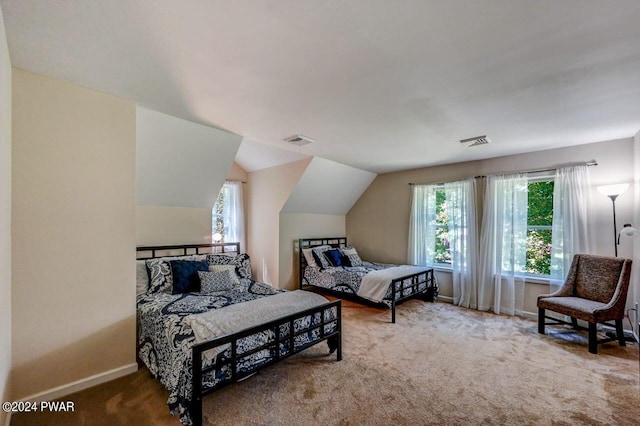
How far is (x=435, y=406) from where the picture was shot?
199 cm

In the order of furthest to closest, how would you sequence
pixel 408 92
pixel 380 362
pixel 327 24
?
pixel 380 362 < pixel 408 92 < pixel 327 24

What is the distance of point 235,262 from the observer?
12.7ft

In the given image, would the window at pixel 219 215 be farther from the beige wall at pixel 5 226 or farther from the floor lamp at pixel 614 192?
the floor lamp at pixel 614 192

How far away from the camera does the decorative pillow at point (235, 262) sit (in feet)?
12.2

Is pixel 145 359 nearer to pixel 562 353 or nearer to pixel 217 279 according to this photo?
pixel 217 279

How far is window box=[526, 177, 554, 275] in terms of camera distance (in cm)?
383

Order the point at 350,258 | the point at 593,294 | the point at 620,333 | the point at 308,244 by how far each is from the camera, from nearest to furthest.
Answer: the point at 620,333, the point at 593,294, the point at 350,258, the point at 308,244

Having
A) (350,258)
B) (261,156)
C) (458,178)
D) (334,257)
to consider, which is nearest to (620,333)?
(458,178)

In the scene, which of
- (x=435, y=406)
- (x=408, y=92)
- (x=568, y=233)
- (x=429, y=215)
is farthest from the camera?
(x=429, y=215)

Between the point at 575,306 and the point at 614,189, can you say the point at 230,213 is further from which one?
the point at 614,189

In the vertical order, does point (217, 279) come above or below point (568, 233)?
below

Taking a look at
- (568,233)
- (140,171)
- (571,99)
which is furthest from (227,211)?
(568,233)

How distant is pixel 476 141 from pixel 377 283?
7.52 feet

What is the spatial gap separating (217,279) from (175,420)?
1.57 meters
